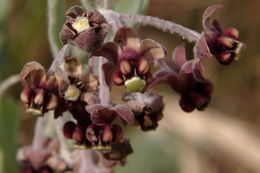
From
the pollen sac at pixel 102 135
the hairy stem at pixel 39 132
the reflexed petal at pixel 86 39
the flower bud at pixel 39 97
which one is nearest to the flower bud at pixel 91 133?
the pollen sac at pixel 102 135

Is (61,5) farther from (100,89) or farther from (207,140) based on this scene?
(207,140)

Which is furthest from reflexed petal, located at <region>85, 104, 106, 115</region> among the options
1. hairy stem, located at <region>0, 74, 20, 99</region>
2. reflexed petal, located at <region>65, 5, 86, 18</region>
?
hairy stem, located at <region>0, 74, 20, 99</region>

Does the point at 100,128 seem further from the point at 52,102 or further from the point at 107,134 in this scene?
the point at 52,102

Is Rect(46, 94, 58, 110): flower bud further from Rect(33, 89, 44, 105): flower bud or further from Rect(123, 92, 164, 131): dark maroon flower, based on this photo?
Rect(123, 92, 164, 131): dark maroon flower

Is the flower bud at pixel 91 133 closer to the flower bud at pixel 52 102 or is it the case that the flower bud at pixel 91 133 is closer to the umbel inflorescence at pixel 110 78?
the umbel inflorescence at pixel 110 78

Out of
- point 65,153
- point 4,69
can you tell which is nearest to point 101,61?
point 65,153

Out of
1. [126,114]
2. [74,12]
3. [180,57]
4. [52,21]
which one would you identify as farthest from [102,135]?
[52,21]
